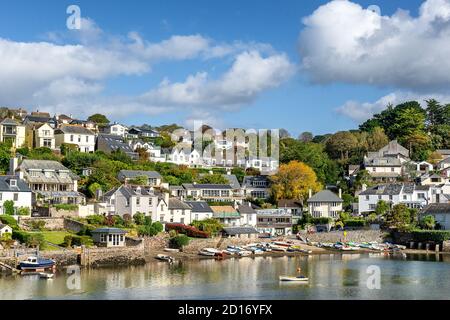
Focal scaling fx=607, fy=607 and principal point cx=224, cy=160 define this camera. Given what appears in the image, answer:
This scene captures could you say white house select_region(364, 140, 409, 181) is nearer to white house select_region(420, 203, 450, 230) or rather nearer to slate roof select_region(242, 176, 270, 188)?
slate roof select_region(242, 176, 270, 188)

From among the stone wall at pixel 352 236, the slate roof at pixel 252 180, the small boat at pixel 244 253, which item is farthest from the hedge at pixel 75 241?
the slate roof at pixel 252 180

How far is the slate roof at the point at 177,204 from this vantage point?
58.5 m

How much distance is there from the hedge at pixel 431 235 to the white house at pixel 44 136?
42182mm

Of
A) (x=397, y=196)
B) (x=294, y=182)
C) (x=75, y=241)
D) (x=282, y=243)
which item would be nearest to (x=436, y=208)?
(x=397, y=196)

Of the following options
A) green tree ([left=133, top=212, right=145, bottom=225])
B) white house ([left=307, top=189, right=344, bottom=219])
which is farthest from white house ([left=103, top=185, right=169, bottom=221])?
white house ([left=307, top=189, right=344, bottom=219])

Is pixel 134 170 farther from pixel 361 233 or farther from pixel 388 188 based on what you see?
pixel 388 188

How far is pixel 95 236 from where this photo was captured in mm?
46156

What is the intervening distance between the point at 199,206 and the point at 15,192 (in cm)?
1905

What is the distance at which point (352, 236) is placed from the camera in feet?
203

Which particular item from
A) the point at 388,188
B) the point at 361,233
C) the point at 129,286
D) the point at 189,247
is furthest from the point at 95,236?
the point at 388,188

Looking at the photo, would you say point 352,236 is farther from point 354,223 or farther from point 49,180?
point 49,180

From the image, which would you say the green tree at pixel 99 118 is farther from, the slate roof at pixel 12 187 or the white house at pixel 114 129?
the slate roof at pixel 12 187
